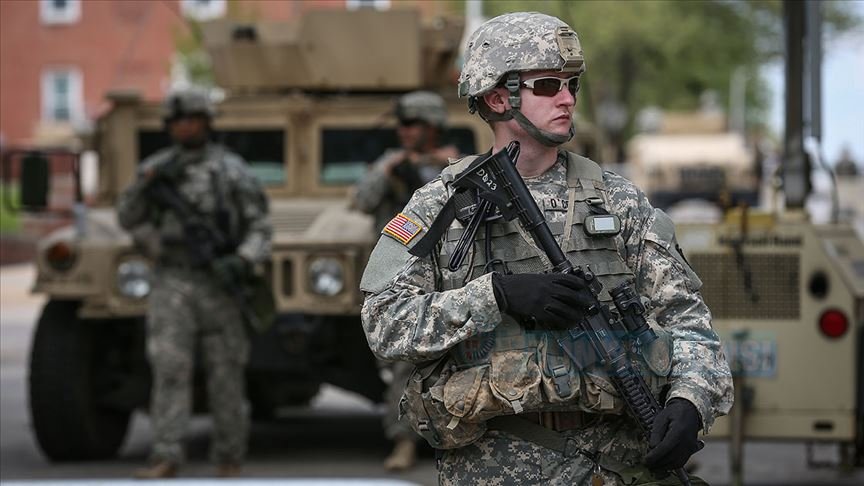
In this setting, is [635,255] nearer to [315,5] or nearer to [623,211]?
[623,211]

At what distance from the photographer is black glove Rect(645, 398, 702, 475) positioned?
3.47 meters

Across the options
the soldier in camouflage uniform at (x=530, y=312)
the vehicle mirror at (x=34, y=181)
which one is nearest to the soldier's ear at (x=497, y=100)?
the soldier in camouflage uniform at (x=530, y=312)

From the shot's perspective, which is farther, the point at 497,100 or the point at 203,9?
the point at 203,9

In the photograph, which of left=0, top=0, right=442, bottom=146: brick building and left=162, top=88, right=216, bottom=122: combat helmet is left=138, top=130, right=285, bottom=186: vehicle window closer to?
left=0, top=0, right=442, bottom=146: brick building

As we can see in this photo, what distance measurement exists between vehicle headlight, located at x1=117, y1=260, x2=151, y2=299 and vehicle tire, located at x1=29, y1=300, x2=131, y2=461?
0.39m

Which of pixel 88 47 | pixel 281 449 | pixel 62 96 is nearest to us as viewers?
pixel 88 47

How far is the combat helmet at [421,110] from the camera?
8031mm

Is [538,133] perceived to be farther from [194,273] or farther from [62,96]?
[62,96]

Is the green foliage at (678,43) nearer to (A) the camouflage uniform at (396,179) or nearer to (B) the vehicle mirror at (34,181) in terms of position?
(A) the camouflage uniform at (396,179)

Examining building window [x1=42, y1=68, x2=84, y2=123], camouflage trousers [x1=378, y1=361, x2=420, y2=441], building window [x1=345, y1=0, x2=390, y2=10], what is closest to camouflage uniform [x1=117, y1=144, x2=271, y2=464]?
camouflage trousers [x1=378, y1=361, x2=420, y2=441]

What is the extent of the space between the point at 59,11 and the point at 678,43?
36608 mm

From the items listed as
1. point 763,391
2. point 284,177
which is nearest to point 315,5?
point 284,177

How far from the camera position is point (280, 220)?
867 centimetres

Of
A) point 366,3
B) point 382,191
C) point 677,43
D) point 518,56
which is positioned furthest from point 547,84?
point 677,43
